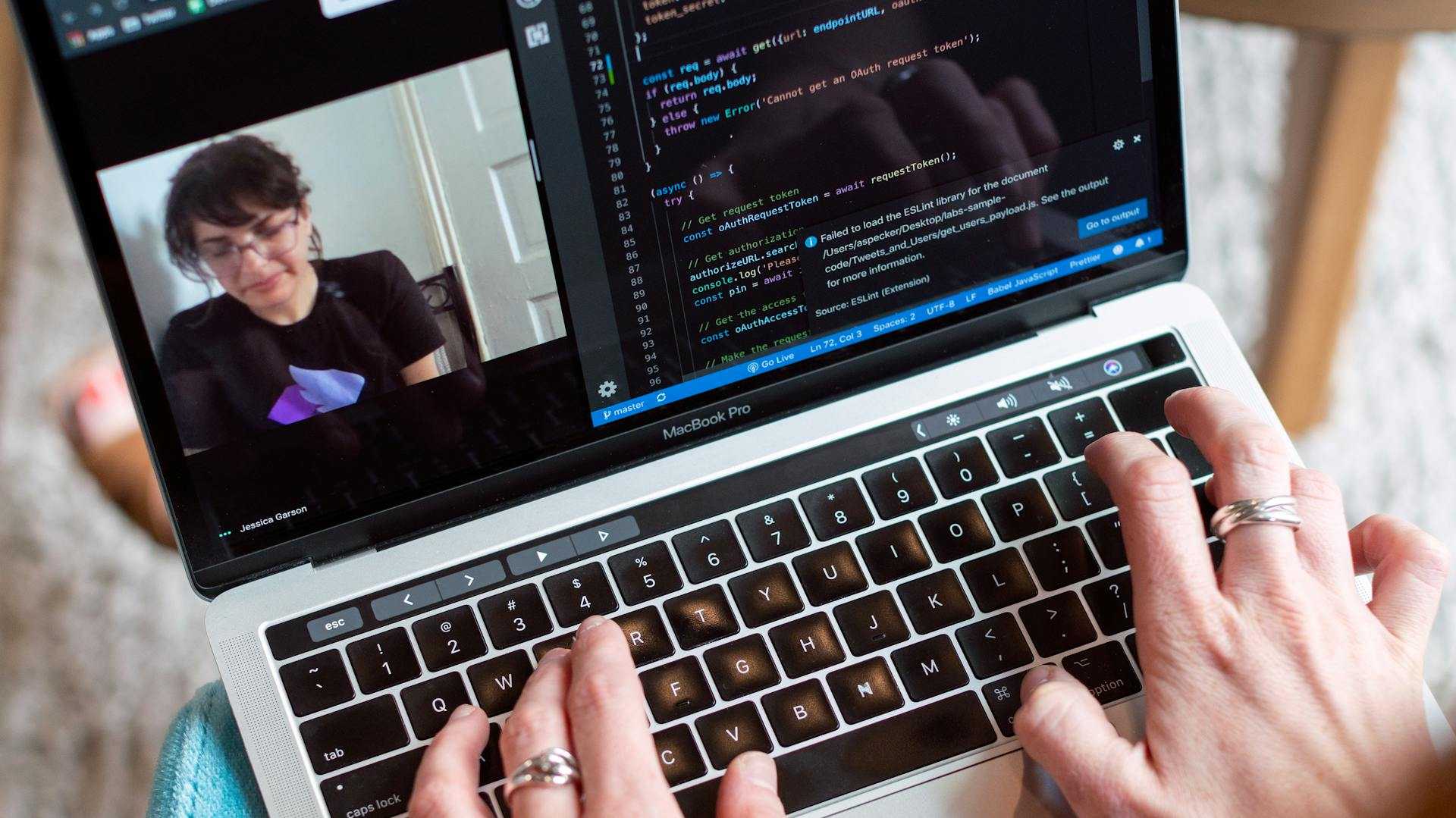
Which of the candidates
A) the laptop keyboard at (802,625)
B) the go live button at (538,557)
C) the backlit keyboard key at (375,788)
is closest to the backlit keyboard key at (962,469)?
the laptop keyboard at (802,625)

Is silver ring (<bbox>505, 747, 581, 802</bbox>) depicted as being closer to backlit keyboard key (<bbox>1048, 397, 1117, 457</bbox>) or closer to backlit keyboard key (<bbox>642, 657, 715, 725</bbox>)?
backlit keyboard key (<bbox>642, 657, 715, 725</bbox>)

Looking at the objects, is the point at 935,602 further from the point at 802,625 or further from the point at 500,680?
the point at 500,680

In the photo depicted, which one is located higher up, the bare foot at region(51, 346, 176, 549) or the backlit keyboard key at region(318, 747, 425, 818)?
the bare foot at region(51, 346, 176, 549)

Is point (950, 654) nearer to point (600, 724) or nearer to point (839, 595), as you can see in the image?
point (839, 595)

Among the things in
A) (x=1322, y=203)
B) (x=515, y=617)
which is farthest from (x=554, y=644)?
(x=1322, y=203)

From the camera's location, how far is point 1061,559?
1.88ft

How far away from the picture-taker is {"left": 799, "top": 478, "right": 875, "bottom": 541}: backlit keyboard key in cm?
58

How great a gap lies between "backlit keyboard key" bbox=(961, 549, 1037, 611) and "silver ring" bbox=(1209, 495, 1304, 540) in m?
0.10

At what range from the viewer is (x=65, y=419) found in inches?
33.9

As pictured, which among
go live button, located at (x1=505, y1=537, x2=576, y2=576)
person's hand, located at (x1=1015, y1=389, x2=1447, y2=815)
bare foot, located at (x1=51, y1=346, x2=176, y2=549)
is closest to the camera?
person's hand, located at (x1=1015, y1=389, x2=1447, y2=815)

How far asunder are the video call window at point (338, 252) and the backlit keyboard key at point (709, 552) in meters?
0.13

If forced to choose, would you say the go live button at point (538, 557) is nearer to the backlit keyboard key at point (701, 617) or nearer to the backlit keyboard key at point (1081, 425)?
the backlit keyboard key at point (701, 617)

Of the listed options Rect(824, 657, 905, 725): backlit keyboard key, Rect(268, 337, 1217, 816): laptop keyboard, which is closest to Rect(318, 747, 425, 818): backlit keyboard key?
Rect(268, 337, 1217, 816): laptop keyboard

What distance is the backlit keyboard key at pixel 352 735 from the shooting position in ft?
1.79
